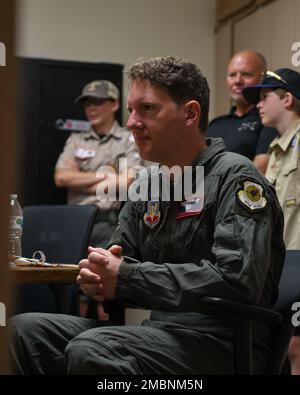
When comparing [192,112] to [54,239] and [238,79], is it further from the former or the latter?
[238,79]

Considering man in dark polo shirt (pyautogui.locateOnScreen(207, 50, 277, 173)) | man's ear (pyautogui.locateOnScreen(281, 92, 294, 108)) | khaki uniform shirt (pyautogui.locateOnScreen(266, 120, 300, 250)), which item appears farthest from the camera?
man in dark polo shirt (pyautogui.locateOnScreen(207, 50, 277, 173))

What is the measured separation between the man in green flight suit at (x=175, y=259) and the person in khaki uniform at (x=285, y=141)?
1.15m

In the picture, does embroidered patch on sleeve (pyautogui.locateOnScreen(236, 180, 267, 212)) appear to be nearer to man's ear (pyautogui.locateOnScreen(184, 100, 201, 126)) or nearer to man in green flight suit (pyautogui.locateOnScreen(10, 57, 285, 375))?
man in green flight suit (pyautogui.locateOnScreen(10, 57, 285, 375))

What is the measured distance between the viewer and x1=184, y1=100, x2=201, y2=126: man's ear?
1.80 metres

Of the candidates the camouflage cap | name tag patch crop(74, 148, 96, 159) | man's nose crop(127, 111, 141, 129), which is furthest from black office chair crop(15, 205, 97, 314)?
the camouflage cap

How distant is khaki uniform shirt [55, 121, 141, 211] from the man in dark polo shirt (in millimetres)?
659

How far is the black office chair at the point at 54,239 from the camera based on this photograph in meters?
2.77

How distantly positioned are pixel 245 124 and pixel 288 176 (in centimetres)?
85

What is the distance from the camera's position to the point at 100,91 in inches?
185

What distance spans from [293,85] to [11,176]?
2801 millimetres

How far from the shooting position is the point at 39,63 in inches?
199

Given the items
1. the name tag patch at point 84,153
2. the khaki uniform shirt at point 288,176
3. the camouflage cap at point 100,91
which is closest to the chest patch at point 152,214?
the khaki uniform shirt at point 288,176
